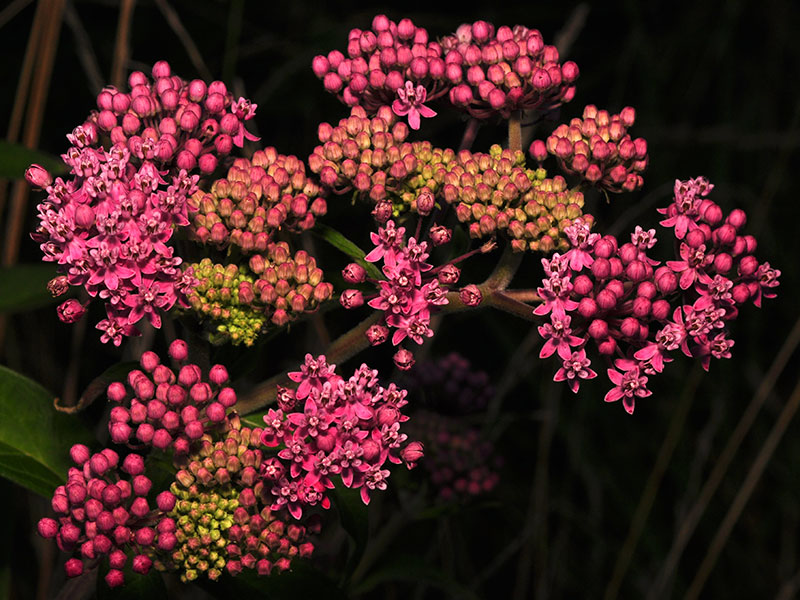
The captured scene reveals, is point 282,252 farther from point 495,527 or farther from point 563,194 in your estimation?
point 495,527

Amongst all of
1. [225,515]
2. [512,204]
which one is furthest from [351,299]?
[225,515]

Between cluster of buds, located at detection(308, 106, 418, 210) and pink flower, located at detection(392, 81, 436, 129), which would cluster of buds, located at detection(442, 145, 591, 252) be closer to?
cluster of buds, located at detection(308, 106, 418, 210)

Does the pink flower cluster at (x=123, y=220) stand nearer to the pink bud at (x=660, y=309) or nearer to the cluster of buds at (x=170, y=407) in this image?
the cluster of buds at (x=170, y=407)

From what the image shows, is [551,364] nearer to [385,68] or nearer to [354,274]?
[385,68]

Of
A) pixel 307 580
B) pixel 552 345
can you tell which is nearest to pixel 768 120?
pixel 552 345

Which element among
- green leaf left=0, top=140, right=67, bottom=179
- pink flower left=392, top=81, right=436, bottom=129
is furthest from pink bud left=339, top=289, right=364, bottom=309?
green leaf left=0, top=140, right=67, bottom=179
